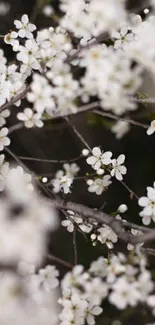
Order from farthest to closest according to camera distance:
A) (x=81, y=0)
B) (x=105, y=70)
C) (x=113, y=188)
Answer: (x=113, y=188) → (x=81, y=0) → (x=105, y=70)

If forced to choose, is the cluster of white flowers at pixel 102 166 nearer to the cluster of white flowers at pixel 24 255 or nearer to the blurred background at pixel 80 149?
the cluster of white flowers at pixel 24 255

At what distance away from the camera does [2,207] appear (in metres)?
0.76

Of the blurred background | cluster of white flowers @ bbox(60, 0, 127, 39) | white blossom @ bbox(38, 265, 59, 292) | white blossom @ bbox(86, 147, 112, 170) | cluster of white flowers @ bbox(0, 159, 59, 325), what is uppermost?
the blurred background

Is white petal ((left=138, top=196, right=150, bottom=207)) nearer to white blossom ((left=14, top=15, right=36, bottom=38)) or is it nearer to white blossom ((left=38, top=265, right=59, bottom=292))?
white blossom ((left=38, top=265, right=59, bottom=292))

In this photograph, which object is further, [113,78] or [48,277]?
[48,277]

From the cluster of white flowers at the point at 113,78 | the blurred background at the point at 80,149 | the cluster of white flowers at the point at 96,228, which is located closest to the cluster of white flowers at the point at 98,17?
the cluster of white flowers at the point at 113,78

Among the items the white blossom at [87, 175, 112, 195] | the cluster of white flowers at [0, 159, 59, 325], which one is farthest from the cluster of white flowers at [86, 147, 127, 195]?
the cluster of white flowers at [0, 159, 59, 325]

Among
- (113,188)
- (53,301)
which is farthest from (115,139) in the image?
(53,301)

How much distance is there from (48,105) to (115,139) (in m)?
1.11

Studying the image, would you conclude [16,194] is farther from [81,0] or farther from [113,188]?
[113,188]

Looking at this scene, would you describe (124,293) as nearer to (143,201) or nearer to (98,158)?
(143,201)

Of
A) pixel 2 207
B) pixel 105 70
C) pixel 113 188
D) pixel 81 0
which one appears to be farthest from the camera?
pixel 113 188

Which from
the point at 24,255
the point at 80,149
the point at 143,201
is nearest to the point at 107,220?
the point at 143,201

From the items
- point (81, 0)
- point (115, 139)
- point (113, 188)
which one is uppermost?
point (115, 139)
